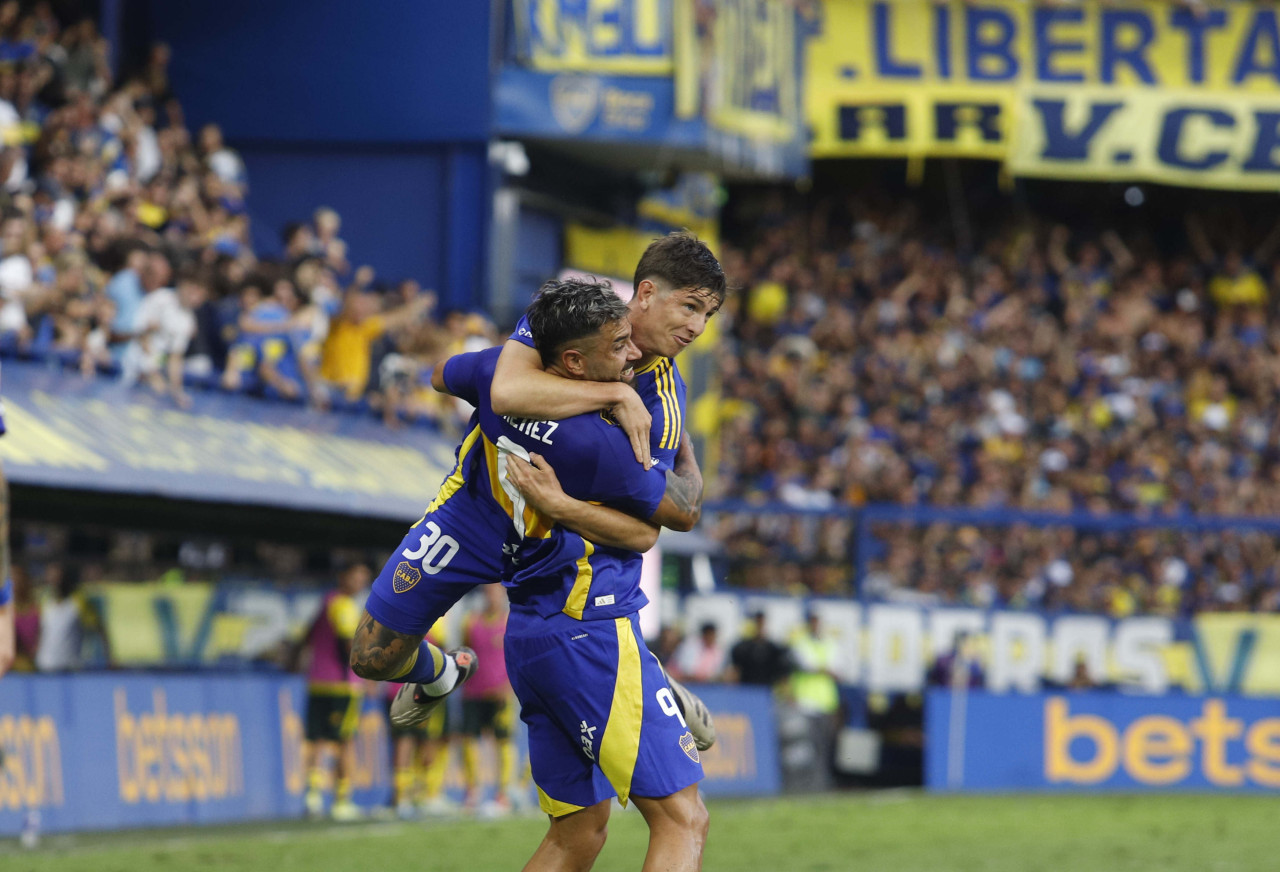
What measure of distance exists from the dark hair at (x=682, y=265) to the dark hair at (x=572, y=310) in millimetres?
350

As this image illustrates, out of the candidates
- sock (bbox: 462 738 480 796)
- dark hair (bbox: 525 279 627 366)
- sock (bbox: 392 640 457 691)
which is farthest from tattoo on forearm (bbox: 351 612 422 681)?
sock (bbox: 462 738 480 796)

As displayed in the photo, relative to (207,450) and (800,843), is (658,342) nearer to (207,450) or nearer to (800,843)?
(800,843)

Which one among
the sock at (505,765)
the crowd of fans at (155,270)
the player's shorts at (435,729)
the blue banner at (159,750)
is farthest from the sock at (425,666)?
the sock at (505,765)

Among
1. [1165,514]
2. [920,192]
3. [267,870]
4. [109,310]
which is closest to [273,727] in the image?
[109,310]

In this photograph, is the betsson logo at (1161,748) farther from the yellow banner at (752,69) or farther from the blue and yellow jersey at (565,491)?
the blue and yellow jersey at (565,491)

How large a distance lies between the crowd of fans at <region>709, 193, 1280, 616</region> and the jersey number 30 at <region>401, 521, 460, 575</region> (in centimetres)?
1728

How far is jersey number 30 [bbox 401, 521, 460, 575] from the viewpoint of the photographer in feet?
22.9

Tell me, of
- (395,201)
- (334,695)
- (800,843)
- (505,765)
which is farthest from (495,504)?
(395,201)

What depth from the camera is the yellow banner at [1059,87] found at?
30125 millimetres

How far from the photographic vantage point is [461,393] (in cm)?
701

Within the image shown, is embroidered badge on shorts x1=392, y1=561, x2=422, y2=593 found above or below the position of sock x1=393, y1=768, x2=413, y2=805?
above

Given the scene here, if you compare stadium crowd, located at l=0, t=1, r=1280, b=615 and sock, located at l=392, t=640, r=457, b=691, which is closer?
sock, located at l=392, t=640, r=457, b=691

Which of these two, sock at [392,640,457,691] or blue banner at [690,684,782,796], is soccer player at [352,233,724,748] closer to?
sock at [392,640,457,691]

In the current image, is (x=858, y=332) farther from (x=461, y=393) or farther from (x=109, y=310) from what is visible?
(x=461, y=393)
